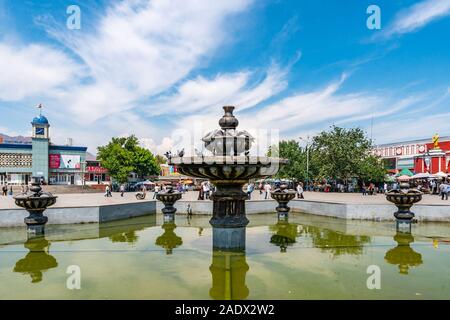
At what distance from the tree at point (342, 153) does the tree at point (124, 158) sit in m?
28.9

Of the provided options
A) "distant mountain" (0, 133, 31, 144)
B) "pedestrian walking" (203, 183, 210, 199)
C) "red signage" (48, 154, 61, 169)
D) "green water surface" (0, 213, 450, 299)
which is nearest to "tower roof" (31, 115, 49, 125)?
"red signage" (48, 154, 61, 169)

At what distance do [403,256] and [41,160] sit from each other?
2155 inches

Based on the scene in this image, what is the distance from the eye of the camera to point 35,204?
8914 millimetres

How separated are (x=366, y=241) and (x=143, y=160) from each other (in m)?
46.4

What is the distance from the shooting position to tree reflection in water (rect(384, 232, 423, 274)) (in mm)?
6007

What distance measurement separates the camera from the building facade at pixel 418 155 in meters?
43.0

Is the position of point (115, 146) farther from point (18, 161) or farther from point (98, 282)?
point (98, 282)

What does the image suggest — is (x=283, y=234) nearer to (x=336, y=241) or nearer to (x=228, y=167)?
(x=336, y=241)

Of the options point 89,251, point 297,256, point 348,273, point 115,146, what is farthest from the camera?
point 115,146

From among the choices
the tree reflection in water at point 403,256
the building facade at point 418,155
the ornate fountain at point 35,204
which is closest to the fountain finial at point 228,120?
the tree reflection in water at point 403,256

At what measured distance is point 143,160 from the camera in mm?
51375

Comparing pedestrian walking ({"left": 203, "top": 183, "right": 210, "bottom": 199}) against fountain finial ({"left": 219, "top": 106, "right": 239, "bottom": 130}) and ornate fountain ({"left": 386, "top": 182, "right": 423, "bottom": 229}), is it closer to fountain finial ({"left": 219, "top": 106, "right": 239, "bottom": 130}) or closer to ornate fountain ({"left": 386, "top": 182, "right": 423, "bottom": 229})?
ornate fountain ({"left": 386, "top": 182, "right": 423, "bottom": 229})

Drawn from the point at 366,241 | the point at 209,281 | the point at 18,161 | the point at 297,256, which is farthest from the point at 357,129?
the point at 18,161

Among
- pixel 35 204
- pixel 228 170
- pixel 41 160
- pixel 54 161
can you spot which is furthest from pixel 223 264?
pixel 54 161
